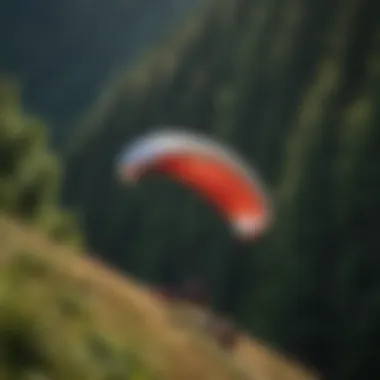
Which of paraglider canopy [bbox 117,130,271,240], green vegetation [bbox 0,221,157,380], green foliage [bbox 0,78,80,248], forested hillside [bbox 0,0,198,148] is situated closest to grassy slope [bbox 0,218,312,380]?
green vegetation [bbox 0,221,157,380]

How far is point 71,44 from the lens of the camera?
3127 millimetres

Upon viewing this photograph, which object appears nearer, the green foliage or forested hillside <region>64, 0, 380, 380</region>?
the green foliage

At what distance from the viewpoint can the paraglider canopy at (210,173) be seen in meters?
2.46

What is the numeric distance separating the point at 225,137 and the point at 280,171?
269 mm

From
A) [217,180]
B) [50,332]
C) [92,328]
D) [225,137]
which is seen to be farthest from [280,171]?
[50,332]

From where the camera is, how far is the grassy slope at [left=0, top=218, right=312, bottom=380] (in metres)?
1.97

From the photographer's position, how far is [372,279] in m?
2.97

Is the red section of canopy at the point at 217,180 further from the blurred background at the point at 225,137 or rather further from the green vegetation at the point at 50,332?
the green vegetation at the point at 50,332

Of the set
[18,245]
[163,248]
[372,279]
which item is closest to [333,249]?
[372,279]

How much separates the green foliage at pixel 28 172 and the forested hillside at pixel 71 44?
0.08 metres

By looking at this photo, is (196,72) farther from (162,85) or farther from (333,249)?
(333,249)

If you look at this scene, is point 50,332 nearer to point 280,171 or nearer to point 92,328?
point 92,328

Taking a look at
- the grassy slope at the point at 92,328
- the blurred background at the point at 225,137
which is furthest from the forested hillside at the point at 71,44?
the grassy slope at the point at 92,328

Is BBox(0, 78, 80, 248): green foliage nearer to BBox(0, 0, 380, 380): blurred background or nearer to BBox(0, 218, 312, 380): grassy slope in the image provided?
BBox(0, 0, 380, 380): blurred background
